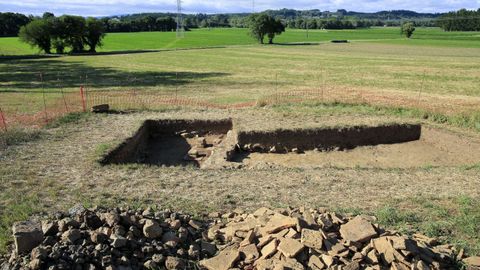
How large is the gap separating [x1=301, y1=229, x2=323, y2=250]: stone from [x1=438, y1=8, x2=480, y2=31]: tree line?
125m

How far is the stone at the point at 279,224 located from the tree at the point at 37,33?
61154 mm

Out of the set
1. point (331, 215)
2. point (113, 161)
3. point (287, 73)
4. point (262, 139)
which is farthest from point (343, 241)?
point (287, 73)

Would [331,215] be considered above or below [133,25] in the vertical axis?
below

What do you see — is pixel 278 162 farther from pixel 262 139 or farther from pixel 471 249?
pixel 471 249

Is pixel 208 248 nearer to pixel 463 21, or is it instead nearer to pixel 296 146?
pixel 296 146

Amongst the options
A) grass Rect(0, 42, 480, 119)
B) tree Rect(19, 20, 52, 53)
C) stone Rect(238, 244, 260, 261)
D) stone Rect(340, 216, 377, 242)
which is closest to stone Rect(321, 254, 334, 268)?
stone Rect(340, 216, 377, 242)

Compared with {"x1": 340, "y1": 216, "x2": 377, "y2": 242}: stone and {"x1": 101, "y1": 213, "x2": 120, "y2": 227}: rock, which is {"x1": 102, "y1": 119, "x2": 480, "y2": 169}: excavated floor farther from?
{"x1": 340, "y1": 216, "x2": 377, "y2": 242}: stone

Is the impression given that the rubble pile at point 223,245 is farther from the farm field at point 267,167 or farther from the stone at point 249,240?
the farm field at point 267,167

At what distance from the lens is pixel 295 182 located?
9.86m

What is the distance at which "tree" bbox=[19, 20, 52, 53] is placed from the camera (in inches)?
2314

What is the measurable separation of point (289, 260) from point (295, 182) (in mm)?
4242

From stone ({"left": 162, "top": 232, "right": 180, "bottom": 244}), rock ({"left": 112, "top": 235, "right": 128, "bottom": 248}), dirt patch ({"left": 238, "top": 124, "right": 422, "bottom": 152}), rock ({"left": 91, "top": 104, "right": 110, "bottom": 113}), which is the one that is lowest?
dirt patch ({"left": 238, "top": 124, "right": 422, "bottom": 152})

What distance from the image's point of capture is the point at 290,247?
5.87 m

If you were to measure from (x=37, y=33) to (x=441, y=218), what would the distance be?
62.0 meters
